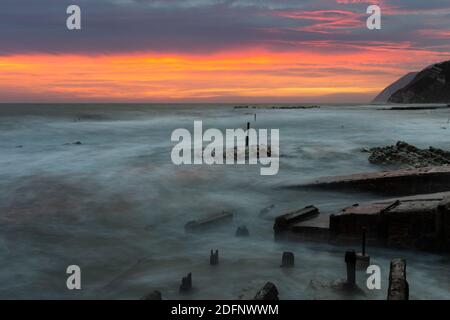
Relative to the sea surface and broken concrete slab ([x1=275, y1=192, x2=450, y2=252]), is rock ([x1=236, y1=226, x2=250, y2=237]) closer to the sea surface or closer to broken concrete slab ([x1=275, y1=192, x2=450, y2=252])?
the sea surface

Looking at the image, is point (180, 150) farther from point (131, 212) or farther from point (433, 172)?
point (433, 172)

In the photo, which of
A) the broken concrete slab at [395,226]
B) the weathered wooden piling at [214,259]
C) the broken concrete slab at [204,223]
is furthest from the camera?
the broken concrete slab at [204,223]

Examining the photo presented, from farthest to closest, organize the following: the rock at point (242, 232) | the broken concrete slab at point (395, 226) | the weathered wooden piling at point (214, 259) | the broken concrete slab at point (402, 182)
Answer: the broken concrete slab at point (402, 182) < the rock at point (242, 232) < the broken concrete slab at point (395, 226) < the weathered wooden piling at point (214, 259)

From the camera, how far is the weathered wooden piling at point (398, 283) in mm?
8352

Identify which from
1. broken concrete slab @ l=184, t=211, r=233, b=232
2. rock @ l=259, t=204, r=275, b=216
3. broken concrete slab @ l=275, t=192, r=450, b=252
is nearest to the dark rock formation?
rock @ l=259, t=204, r=275, b=216

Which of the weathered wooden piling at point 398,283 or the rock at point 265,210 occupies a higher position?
the weathered wooden piling at point 398,283

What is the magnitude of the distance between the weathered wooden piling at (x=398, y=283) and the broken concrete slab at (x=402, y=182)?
10616mm

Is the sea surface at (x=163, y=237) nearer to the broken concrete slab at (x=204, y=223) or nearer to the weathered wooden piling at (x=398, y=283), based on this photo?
the broken concrete slab at (x=204, y=223)

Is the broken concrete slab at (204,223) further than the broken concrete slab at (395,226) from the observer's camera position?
Yes

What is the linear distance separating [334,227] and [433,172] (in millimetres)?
7831

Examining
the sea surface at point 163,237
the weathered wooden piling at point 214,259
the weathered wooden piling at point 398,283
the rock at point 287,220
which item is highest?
the weathered wooden piling at point 398,283

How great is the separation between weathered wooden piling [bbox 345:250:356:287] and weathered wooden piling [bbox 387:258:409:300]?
102cm

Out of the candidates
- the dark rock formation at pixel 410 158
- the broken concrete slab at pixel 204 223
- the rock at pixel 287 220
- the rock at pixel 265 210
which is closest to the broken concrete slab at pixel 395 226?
the rock at pixel 287 220
